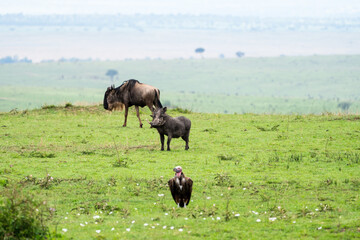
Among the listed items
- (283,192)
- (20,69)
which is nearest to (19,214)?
(283,192)

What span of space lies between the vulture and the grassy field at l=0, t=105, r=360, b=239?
0.27 metres

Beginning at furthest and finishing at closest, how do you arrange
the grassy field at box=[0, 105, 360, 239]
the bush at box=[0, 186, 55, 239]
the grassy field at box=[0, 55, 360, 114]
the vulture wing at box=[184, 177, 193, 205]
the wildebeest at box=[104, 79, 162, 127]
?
the grassy field at box=[0, 55, 360, 114] → the wildebeest at box=[104, 79, 162, 127] → the vulture wing at box=[184, 177, 193, 205] → the grassy field at box=[0, 105, 360, 239] → the bush at box=[0, 186, 55, 239]

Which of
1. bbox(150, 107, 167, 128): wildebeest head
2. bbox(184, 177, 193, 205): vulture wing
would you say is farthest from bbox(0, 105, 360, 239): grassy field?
bbox(150, 107, 167, 128): wildebeest head

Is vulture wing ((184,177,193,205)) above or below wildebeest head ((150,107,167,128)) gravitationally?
below

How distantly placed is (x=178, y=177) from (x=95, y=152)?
29.3 feet

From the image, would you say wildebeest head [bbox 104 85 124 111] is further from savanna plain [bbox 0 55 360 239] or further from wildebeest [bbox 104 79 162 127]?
savanna plain [bbox 0 55 360 239]

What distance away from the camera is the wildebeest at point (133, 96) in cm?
2830

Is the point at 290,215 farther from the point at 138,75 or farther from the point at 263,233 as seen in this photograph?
the point at 138,75

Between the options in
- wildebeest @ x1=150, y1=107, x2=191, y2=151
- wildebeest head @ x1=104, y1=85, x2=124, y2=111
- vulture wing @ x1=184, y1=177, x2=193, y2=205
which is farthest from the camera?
wildebeest head @ x1=104, y1=85, x2=124, y2=111

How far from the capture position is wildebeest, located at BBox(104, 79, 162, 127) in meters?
28.3

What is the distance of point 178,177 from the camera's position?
12.3 meters

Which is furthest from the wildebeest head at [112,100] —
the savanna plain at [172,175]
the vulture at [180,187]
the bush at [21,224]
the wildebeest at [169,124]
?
the bush at [21,224]

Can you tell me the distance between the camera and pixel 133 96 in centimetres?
2866

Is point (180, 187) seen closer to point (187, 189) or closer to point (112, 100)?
point (187, 189)
